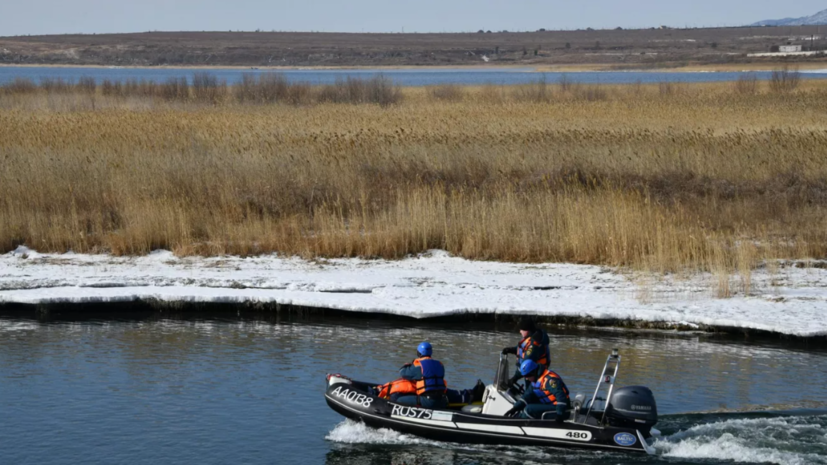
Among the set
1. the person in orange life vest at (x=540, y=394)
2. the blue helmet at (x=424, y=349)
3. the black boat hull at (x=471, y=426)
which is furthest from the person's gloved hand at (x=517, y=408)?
the blue helmet at (x=424, y=349)

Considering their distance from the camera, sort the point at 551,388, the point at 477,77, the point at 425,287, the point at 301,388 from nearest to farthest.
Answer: the point at 551,388
the point at 301,388
the point at 425,287
the point at 477,77

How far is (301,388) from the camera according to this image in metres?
14.8

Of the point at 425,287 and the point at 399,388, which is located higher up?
the point at 399,388

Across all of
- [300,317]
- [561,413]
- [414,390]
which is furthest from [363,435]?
[300,317]

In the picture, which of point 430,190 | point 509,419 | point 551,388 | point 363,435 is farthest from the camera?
point 430,190

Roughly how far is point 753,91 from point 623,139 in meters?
23.1

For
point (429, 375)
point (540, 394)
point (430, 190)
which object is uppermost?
point (430, 190)

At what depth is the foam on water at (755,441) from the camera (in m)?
12.0

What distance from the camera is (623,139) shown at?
101ft

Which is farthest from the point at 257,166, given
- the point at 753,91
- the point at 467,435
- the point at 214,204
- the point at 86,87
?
the point at 753,91

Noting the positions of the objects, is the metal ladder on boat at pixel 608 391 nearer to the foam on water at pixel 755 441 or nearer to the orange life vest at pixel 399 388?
the foam on water at pixel 755 441

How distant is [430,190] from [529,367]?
12811 millimetres

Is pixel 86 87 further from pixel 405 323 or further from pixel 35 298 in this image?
pixel 405 323

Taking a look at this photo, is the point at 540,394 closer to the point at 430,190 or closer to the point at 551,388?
the point at 551,388
